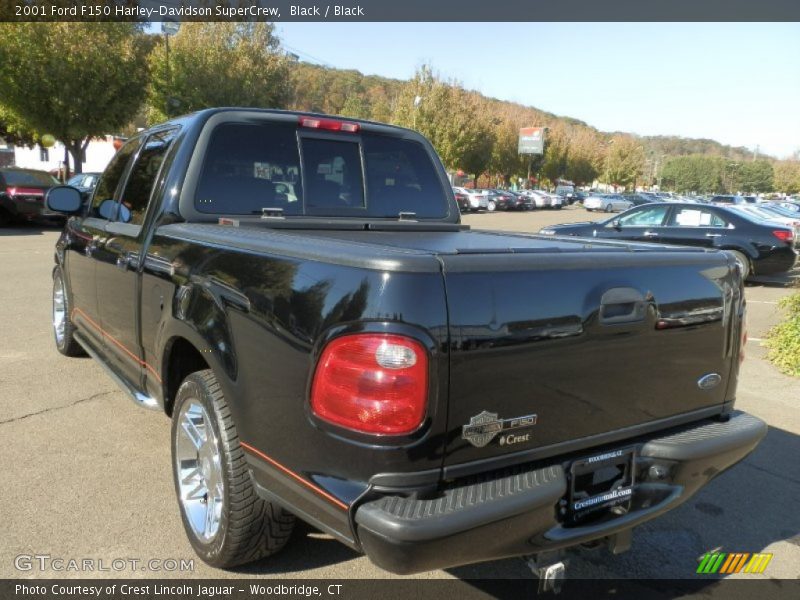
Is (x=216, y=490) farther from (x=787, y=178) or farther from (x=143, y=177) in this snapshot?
(x=787, y=178)

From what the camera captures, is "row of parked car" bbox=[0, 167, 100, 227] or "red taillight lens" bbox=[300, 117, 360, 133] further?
"row of parked car" bbox=[0, 167, 100, 227]

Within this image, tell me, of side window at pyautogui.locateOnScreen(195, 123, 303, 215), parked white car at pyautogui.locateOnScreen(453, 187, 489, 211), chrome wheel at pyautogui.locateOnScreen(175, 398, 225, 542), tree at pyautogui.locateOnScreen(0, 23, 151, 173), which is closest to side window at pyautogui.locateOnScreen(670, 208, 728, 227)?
side window at pyautogui.locateOnScreen(195, 123, 303, 215)

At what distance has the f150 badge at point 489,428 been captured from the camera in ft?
6.63

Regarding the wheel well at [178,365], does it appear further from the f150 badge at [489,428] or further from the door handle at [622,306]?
the door handle at [622,306]

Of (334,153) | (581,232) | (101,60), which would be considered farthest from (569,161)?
(334,153)

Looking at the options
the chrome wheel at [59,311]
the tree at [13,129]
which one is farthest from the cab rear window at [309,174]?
the tree at [13,129]

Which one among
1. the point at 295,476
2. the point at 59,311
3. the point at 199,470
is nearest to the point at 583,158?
the point at 59,311

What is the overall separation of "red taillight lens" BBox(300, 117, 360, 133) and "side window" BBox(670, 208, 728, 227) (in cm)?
1062

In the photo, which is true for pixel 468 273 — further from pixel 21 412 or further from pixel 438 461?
pixel 21 412

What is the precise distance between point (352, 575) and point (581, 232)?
11548 millimetres

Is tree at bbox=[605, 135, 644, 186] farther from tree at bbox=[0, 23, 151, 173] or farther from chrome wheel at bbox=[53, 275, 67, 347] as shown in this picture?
chrome wheel at bbox=[53, 275, 67, 347]

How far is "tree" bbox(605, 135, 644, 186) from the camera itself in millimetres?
102000

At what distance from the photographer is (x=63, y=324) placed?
18.8ft

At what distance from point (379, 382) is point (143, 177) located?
274 cm
